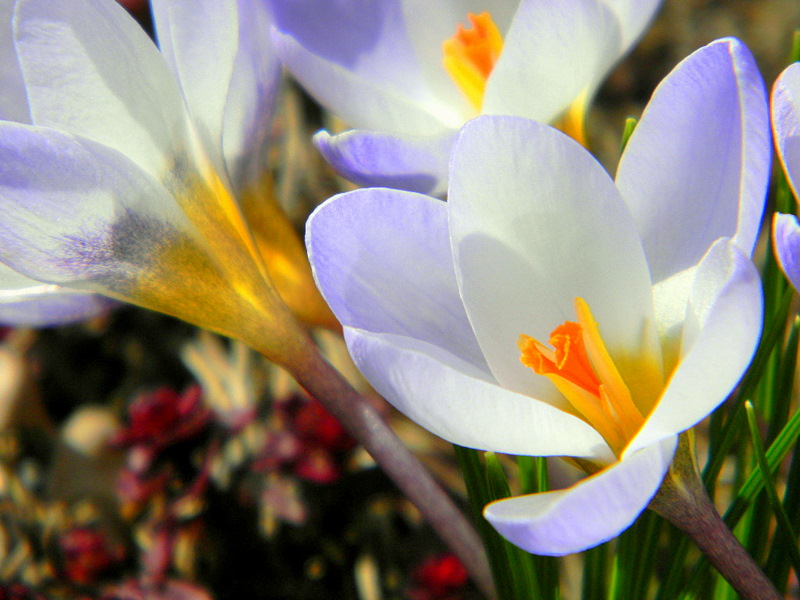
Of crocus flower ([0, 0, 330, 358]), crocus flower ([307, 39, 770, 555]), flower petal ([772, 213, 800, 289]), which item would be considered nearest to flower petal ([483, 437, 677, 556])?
crocus flower ([307, 39, 770, 555])

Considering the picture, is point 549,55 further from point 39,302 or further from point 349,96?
point 39,302

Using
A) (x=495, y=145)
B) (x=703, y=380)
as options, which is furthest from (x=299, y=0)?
(x=703, y=380)

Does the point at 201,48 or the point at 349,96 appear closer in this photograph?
the point at 201,48

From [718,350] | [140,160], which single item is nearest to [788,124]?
[718,350]

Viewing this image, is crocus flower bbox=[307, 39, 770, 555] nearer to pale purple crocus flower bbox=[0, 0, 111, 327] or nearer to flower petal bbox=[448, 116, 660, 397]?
flower petal bbox=[448, 116, 660, 397]

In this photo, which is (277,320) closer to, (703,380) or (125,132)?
(125,132)
